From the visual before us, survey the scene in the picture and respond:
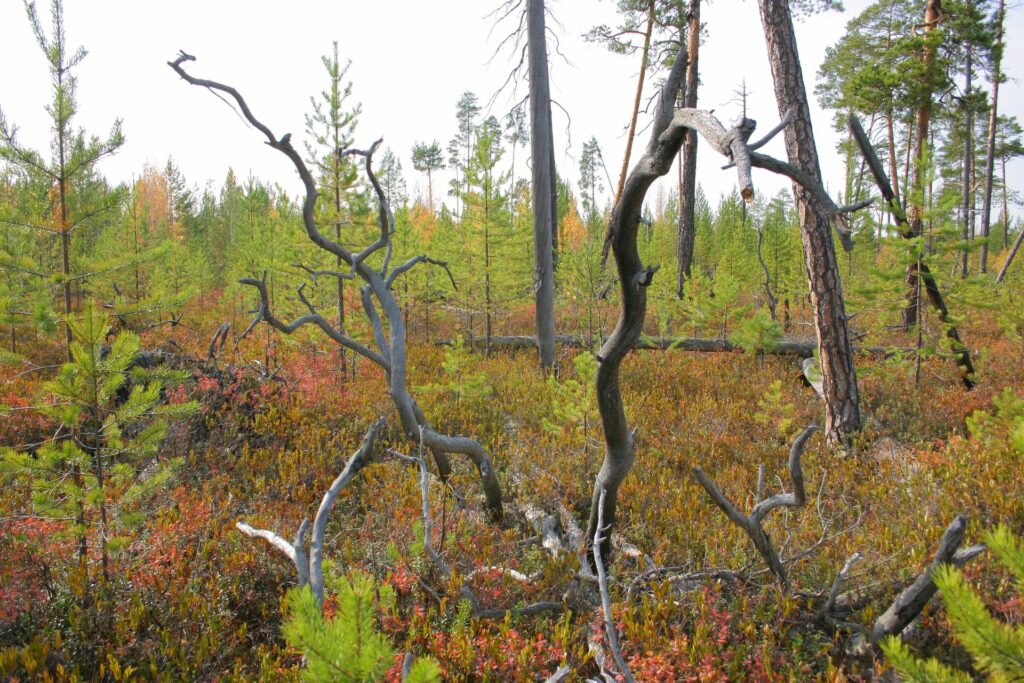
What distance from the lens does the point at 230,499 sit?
16.5 ft

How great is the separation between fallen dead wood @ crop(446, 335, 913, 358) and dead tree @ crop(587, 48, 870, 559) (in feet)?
15.3

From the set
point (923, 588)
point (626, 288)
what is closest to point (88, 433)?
point (626, 288)

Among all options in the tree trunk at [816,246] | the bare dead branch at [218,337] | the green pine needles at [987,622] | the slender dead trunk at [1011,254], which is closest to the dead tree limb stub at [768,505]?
the green pine needles at [987,622]

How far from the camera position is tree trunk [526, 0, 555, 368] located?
353 inches

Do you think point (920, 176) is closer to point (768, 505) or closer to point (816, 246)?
point (816, 246)

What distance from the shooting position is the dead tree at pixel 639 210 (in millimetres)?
1700

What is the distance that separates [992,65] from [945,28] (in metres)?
7.11

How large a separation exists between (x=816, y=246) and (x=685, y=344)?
562 cm

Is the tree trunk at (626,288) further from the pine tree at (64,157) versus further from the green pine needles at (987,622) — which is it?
the pine tree at (64,157)

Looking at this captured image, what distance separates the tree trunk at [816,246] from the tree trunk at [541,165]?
12.1 ft

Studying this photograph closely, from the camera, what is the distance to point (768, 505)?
3.10m

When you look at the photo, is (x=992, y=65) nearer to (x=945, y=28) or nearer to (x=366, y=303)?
(x=945, y=28)

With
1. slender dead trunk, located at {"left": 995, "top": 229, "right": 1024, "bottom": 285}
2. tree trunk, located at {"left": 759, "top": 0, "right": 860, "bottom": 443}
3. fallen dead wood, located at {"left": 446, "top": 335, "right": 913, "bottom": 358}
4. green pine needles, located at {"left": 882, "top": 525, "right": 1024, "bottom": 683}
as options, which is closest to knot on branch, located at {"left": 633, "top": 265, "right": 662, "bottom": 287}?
green pine needles, located at {"left": 882, "top": 525, "right": 1024, "bottom": 683}

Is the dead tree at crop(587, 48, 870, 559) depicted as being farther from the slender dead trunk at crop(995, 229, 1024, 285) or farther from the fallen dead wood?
the slender dead trunk at crop(995, 229, 1024, 285)
